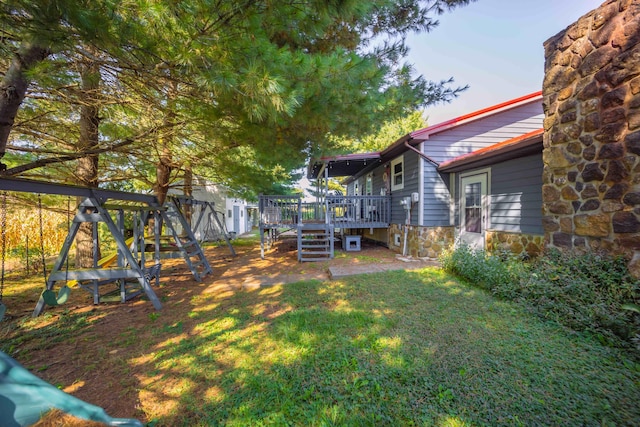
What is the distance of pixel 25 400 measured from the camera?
1.21m

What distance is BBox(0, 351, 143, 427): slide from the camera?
118 cm

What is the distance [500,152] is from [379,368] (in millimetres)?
5255

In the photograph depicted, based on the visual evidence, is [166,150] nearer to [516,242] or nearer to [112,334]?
[112,334]

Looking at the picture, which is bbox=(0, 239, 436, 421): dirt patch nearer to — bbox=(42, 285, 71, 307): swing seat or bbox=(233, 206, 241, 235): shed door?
bbox=(42, 285, 71, 307): swing seat

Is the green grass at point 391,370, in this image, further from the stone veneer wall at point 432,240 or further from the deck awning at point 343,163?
the deck awning at point 343,163

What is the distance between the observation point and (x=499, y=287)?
3908mm

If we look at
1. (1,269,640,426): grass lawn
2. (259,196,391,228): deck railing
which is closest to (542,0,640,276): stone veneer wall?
(1,269,640,426): grass lawn

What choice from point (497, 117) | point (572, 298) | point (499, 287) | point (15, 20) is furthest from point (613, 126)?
point (15, 20)

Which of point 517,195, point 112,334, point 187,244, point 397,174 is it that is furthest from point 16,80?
point 397,174

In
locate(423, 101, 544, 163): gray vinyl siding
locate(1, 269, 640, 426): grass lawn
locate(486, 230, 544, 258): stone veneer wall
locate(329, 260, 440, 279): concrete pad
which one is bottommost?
locate(1, 269, 640, 426): grass lawn

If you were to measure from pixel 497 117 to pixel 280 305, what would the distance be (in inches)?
323

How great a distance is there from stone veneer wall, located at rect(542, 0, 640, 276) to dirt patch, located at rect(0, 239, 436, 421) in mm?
4246

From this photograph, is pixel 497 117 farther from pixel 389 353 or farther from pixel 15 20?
pixel 15 20

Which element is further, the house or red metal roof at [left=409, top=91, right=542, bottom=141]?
red metal roof at [left=409, top=91, right=542, bottom=141]
